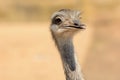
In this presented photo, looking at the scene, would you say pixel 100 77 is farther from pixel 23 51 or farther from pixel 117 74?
pixel 23 51

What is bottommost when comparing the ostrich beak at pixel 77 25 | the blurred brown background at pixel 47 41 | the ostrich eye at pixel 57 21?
the blurred brown background at pixel 47 41

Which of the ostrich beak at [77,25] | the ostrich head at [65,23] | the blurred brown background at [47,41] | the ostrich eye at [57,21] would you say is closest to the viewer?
the ostrich beak at [77,25]

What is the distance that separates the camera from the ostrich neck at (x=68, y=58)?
4.14m

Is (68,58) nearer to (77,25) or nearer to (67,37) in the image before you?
(67,37)

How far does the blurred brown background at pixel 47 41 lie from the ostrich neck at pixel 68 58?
263cm

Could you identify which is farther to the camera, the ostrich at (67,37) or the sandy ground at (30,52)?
the sandy ground at (30,52)

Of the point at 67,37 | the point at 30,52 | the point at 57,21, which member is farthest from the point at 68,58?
the point at 30,52

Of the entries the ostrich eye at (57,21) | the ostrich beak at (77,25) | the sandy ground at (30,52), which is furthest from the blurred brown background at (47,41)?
the ostrich beak at (77,25)

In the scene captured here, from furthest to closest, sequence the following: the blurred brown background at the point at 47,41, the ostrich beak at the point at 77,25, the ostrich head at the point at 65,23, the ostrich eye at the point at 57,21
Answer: the blurred brown background at the point at 47,41 < the ostrich eye at the point at 57,21 < the ostrich head at the point at 65,23 < the ostrich beak at the point at 77,25

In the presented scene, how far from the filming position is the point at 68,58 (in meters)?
4.21

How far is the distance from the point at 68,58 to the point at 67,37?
15 cm

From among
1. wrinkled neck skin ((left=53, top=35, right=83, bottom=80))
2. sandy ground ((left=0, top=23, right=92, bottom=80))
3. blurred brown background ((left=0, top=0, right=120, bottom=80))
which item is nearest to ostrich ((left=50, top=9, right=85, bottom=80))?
wrinkled neck skin ((left=53, top=35, right=83, bottom=80))

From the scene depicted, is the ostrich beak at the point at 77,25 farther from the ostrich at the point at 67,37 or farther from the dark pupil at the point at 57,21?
the dark pupil at the point at 57,21

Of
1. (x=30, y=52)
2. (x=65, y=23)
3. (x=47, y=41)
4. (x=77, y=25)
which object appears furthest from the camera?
(x=47, y=41)
